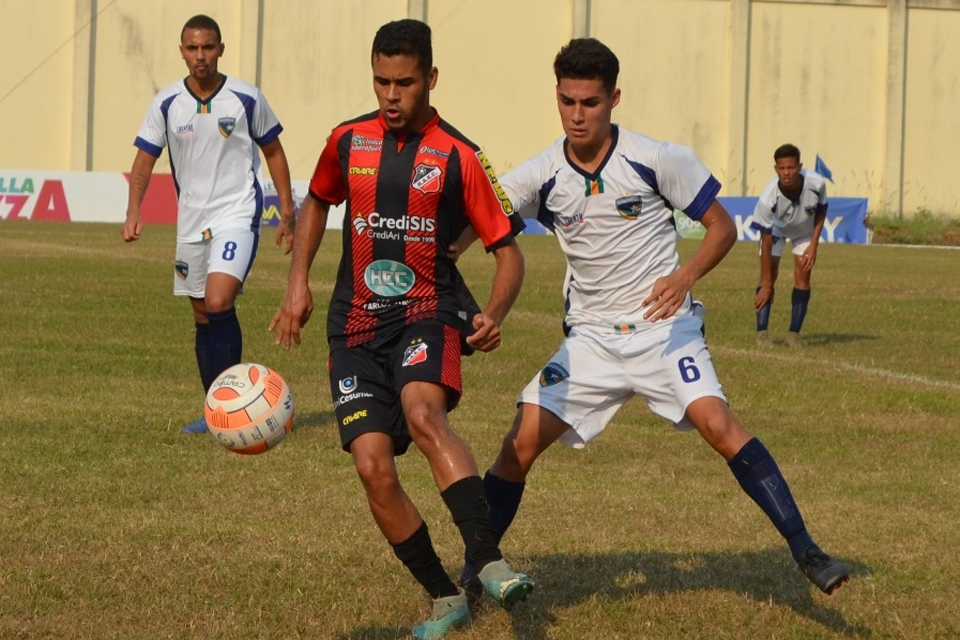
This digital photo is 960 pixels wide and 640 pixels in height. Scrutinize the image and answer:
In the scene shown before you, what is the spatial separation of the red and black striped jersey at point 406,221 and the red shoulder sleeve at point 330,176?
0.24ft

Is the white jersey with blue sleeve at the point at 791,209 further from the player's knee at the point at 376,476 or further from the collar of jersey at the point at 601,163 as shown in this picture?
the player's knee at the point at 376,476

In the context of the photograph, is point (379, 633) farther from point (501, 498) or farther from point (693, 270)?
point (693, 270)

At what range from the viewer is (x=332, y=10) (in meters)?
45.0

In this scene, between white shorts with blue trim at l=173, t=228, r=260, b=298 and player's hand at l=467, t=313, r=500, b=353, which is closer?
player's hand at l=467, t=313, r=500, b=353

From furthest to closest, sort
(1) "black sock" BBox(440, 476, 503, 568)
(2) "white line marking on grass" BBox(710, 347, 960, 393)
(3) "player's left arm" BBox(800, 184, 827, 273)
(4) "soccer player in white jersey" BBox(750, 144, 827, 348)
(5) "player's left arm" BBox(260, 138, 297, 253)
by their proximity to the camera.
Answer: (4) "soccer player in white jersey" BBox(750, 144, 827, 348) → (3) "player's left arm" BBox(800, 184, 827, 273) → (2) "white line marking on grass" BBox(710, 347, 960, 393) → (5) "player's left arm" BBox(260, 138, 297, 253) → (1) "black sock" BBox(440, 476, 503, 568)

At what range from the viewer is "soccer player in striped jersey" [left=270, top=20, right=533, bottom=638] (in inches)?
198

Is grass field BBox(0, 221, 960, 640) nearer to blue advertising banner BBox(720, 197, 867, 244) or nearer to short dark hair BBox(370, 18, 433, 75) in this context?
short dark hair BBox(370, 18, 433, 75)

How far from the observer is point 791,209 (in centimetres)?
1553

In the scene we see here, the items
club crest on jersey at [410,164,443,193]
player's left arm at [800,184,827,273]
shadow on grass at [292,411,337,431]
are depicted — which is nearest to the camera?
club crest on jersey at [410,164,443,193]

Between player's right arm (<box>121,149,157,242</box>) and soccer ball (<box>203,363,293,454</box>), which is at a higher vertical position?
player's right arm (<box>121,149,157,242</box>)

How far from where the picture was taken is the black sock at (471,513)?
189 inches

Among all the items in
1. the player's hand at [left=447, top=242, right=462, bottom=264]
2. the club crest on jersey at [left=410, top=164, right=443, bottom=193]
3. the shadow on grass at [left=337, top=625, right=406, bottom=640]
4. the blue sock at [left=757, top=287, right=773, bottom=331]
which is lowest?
the shadow on grass at [left=337, top=625, right=406, bottom=640]

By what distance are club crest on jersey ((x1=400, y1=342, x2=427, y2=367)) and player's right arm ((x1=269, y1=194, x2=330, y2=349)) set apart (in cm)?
40

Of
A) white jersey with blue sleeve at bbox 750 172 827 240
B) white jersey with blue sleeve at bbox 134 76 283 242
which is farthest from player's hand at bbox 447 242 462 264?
white jersey with blue sleeve at bbox 750 172 827 240
